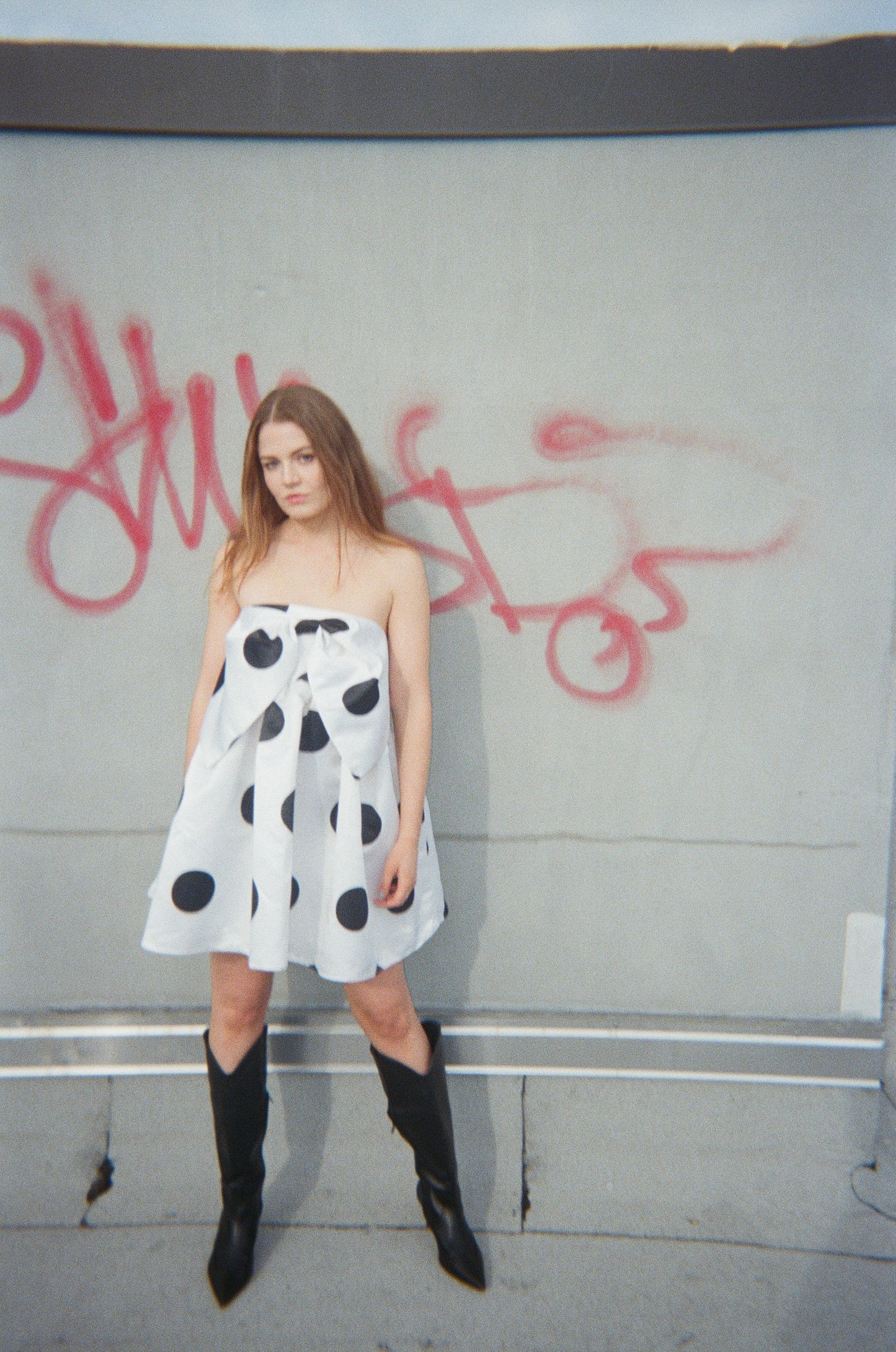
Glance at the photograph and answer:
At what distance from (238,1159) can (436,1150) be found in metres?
0.45

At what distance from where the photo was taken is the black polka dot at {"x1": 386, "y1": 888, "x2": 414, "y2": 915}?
1.74 metres

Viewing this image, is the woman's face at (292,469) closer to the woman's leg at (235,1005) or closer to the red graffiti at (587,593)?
the red graffiti at (587,593)

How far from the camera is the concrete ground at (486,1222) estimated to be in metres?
1.75

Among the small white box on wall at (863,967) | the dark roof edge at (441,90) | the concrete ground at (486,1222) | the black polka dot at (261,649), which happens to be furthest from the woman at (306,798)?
the small white box on wall at (863,967)

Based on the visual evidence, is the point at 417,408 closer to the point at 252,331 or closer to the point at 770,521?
the point at 252,331

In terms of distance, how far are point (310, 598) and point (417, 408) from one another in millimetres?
695

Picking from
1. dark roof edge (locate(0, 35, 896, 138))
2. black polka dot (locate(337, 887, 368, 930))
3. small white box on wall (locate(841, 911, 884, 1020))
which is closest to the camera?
black polka dot (locate(337, 887, 368, 930))

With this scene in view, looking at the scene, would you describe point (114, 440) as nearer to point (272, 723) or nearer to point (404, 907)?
point (272, 723)

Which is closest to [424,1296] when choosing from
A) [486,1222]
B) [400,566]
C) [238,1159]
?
[486,1222]

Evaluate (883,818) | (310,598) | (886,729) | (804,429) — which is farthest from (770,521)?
(310,598)

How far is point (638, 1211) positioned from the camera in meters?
2.04

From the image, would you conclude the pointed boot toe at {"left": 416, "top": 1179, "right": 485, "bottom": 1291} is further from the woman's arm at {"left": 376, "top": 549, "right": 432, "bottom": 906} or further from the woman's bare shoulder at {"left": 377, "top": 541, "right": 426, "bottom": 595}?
Answer: the woman's bare shoulder at {"left": 377, "top": 541, "right": 426, "bottom": 595}

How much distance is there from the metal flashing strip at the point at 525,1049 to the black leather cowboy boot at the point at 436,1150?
0.43m

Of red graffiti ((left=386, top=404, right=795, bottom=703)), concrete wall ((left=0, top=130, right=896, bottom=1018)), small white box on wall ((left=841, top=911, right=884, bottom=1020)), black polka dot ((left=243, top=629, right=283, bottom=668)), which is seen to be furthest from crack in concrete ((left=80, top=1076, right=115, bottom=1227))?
small white box on wall ((left=841, top=911, right=884, bottom=1020))
